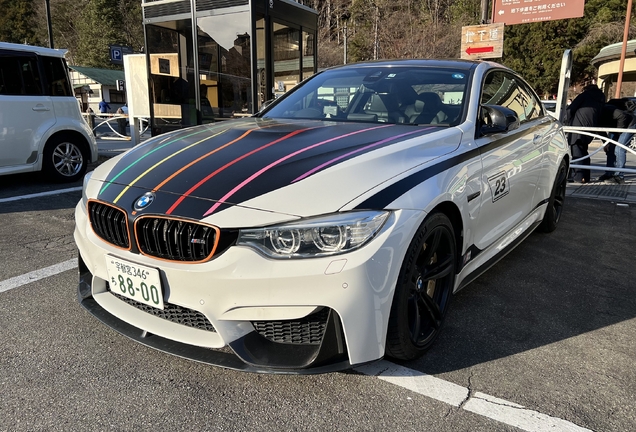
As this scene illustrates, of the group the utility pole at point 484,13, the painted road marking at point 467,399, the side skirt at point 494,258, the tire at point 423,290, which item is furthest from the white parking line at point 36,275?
the utility pole at point 484,13

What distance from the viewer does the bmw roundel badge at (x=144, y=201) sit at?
218 cm

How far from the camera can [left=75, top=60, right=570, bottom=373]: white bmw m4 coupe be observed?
198 cm

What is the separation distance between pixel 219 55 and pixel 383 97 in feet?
21.4

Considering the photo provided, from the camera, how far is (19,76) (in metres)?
6.49

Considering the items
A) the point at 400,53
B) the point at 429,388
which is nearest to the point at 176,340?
the point at 429,388

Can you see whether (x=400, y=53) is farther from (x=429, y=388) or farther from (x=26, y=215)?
(x=429, y=388)

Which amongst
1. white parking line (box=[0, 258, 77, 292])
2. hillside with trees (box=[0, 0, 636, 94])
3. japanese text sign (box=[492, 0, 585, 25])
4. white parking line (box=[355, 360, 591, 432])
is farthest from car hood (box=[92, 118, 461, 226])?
hillside with trees (box=[0, 0, 636, 94])

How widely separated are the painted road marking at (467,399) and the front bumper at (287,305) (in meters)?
0.31

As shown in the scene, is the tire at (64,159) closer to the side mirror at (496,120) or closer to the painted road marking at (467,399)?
the side mirror at (496,120)

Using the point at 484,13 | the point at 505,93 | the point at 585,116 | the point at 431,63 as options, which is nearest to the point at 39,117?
the point at 431,63

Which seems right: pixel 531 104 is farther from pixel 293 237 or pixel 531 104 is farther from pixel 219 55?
pixel 219 55

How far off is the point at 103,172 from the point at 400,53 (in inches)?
1195

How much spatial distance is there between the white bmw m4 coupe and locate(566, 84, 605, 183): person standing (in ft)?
19.7

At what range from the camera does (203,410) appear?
2.08m
